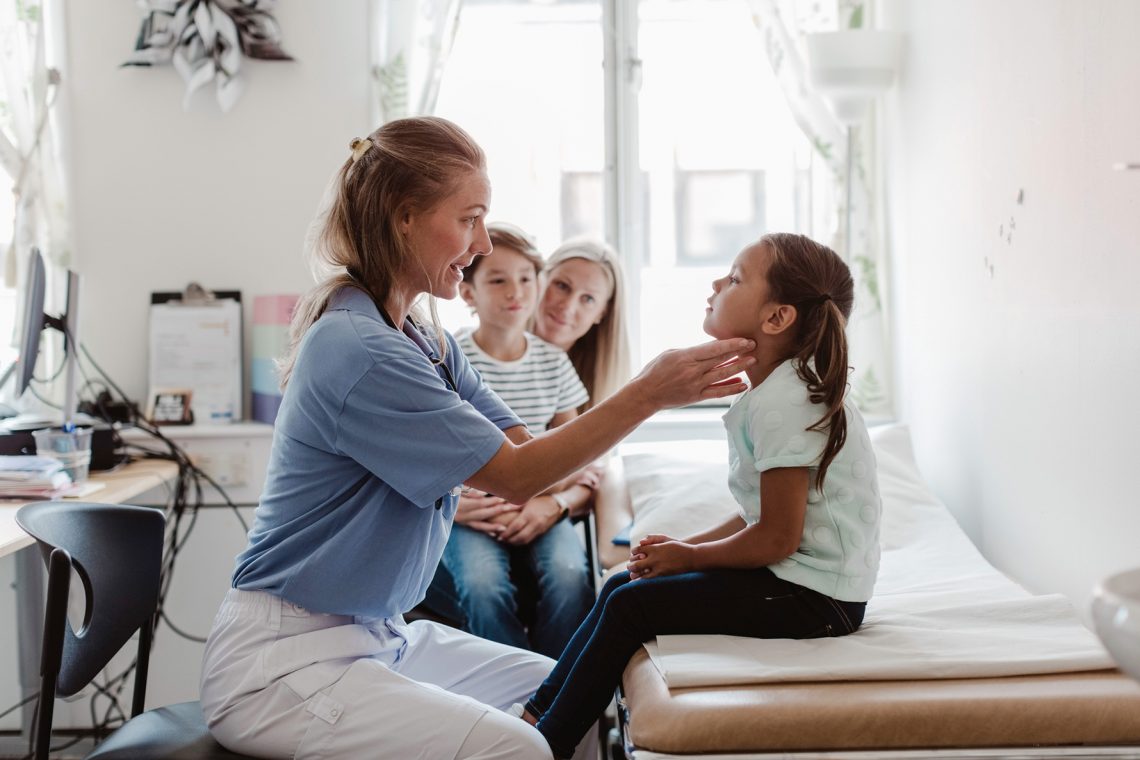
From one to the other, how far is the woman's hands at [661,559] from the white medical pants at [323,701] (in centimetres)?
32

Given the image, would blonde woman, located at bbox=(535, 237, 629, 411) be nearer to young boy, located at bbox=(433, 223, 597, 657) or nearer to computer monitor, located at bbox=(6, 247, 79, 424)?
young boy, located at bbox=(433, 223, 597, 657)

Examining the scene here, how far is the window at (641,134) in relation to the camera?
3039 millimetres

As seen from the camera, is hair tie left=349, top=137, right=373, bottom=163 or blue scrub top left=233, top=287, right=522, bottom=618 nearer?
blue scrub top left=233, top=287, right=522, bottom=618

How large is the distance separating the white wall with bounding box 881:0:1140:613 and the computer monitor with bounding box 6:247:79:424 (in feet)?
6.39

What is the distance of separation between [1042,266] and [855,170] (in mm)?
1037

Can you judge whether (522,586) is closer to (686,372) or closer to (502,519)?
(502,519)

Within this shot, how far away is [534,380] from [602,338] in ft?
0.91

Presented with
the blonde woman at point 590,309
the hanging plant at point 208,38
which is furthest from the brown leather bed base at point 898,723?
the hanging plant at point 208,38

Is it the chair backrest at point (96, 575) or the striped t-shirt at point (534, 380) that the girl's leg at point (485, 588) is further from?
the chair backrest at point (96, 575)

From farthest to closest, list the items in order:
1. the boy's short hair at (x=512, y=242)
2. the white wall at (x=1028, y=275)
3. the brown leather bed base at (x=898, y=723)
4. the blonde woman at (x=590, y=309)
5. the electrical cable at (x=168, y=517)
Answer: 1. the electrical cable at (x=168, y=517)
2. the blonde woman at (x=590, y=309)
3. the boy's short hair at (x=512, y=242)
4. the white wall at (x=1028, y=275)
5. the brown leather bed base at (x=898, y=723)

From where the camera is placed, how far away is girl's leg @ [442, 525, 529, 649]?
2072 mm

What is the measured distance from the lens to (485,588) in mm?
2096

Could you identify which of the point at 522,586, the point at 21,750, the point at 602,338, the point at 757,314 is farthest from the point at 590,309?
the point at 21,750

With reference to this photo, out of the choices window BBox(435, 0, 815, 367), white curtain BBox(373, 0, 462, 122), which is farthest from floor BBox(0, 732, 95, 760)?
white curtain BBox(373, 0, 462, 122)
